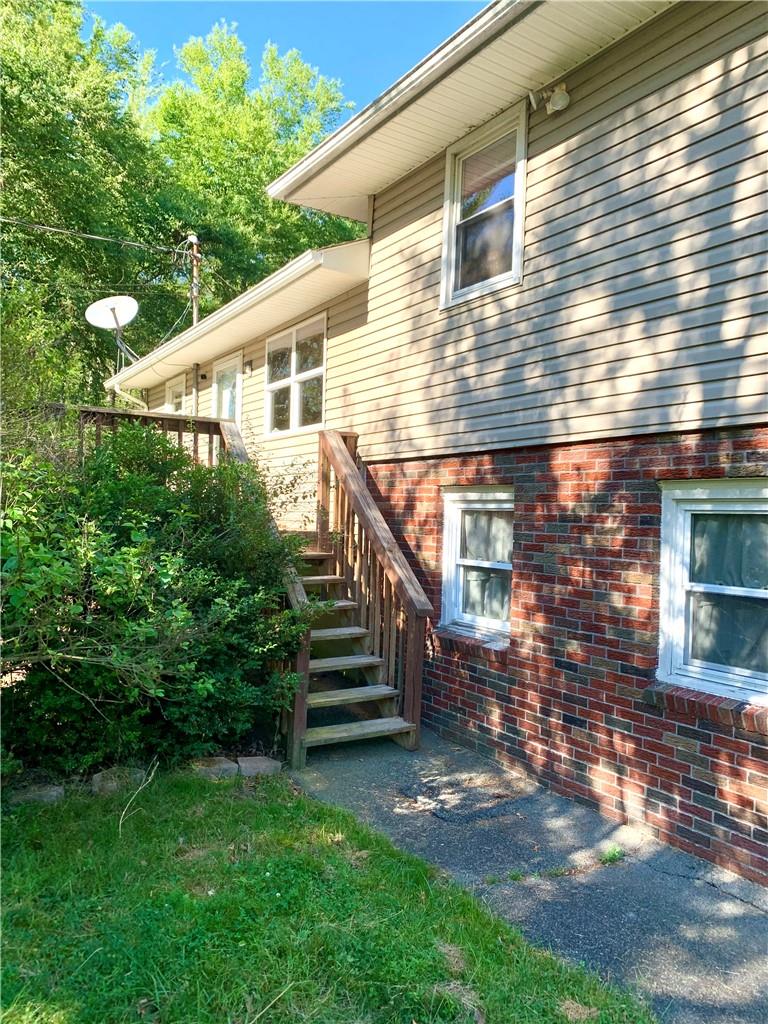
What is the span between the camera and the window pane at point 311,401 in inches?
354

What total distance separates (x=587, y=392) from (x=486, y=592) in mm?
1964

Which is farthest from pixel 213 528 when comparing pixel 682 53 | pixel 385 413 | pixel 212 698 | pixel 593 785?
pixel 682 53

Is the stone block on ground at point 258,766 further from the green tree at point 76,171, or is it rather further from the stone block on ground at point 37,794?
the green tree at point 76,171

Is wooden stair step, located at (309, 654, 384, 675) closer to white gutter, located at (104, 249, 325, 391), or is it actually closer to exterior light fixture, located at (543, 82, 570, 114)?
white gutter, located at (104, 249, 325, 391)

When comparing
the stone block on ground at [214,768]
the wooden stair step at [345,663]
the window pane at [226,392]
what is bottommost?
the stone block on ground at [214,768]

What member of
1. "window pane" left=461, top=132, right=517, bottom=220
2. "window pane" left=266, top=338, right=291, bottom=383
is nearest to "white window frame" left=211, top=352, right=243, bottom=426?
"window pane" left=266, top=338, right=291, bottom=383

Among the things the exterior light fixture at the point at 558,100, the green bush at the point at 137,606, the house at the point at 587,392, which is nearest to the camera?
the green bush at the point at 137,606

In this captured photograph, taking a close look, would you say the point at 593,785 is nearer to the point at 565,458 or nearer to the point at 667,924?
the point at 667,924

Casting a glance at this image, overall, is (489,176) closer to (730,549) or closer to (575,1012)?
(730,549)

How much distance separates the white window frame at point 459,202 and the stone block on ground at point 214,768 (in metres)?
4.12

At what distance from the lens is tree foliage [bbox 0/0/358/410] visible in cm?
1592

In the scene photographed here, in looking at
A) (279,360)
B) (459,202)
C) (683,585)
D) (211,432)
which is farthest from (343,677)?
(279,360)

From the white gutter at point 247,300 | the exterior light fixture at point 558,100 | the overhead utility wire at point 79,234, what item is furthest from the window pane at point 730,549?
the overhead utility wire at point 79,234

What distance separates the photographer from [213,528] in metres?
5.26
